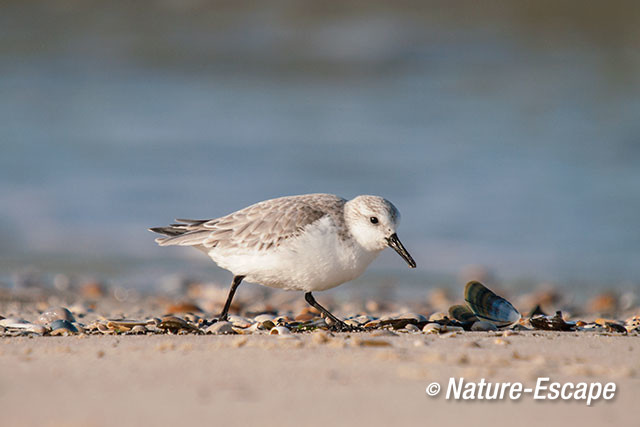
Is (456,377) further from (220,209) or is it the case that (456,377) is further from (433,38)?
(433,38)

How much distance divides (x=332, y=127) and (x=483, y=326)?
986 centimetres

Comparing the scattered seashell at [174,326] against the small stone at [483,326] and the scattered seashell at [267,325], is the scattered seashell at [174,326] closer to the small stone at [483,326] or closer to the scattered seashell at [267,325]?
the scattered seashell at [267,325]

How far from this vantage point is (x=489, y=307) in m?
5.14

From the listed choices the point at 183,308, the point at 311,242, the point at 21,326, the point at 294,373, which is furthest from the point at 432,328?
the point at 21,326

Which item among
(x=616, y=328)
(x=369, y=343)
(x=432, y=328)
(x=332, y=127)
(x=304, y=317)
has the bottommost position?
(x=369, y=343)

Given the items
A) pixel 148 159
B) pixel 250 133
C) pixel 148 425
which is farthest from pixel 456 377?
pixel 250 133

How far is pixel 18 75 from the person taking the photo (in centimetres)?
1683

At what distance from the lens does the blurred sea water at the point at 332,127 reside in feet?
33.3

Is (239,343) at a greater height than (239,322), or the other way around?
(239,322)

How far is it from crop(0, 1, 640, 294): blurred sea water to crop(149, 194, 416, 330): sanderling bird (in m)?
4.14

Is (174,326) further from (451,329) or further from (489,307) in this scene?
(489,307)

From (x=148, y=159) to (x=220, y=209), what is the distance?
9.52 ft

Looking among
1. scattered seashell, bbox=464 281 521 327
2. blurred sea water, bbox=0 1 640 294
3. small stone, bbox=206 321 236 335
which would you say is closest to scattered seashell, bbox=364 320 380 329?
scattered seashell, bbox=464 281 521 327

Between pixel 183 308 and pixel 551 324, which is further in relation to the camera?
pixel 183 308
